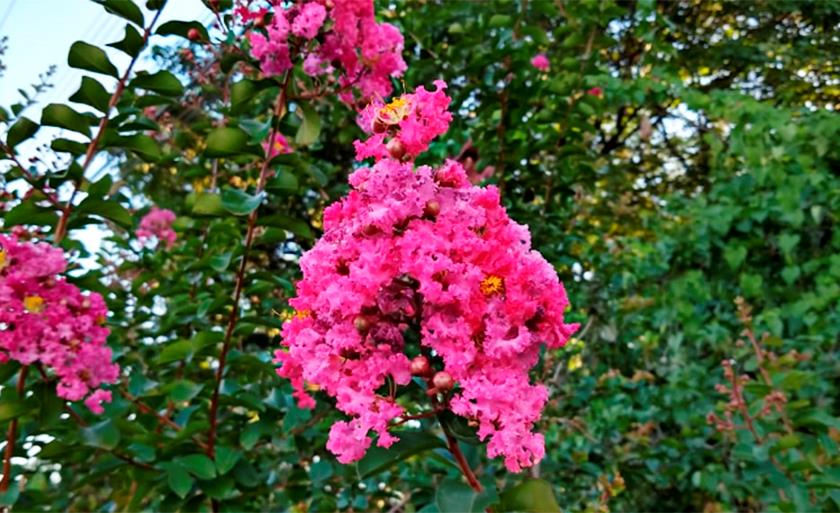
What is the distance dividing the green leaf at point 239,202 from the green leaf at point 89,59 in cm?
27

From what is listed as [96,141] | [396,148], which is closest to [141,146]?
[96,141]

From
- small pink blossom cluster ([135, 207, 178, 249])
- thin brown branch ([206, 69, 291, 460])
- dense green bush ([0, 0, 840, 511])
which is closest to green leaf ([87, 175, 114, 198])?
dense green bush ([0, 0, 840, 511])

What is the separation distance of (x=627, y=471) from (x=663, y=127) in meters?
2.89

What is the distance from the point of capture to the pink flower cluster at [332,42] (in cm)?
109

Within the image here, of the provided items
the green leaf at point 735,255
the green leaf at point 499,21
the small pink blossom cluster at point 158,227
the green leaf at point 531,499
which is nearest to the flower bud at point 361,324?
the green leaf at point 531,499

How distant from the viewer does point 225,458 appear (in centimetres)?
125

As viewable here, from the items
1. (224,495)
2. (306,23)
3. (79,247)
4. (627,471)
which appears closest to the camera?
(306,23)

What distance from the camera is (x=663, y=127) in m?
4.46

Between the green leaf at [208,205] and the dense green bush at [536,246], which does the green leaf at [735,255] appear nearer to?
the dense green bush at [536,246]

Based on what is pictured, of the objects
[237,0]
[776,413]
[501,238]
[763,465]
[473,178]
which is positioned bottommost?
[763,465]

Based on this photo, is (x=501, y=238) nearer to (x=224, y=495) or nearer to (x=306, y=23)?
(x=306, y=23)

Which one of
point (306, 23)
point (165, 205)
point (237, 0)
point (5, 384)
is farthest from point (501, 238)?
point (165, 205)

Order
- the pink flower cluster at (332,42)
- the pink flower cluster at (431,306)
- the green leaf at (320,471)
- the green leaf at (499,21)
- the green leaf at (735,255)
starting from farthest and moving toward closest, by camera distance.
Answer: the green leaf at (735,255) → the green leaf at (499,21) → the green leaf at (320,471) → the pink flower cluster at (332,42) → the pink flower cluster at (431,306)

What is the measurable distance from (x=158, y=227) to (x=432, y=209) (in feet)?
5.48
